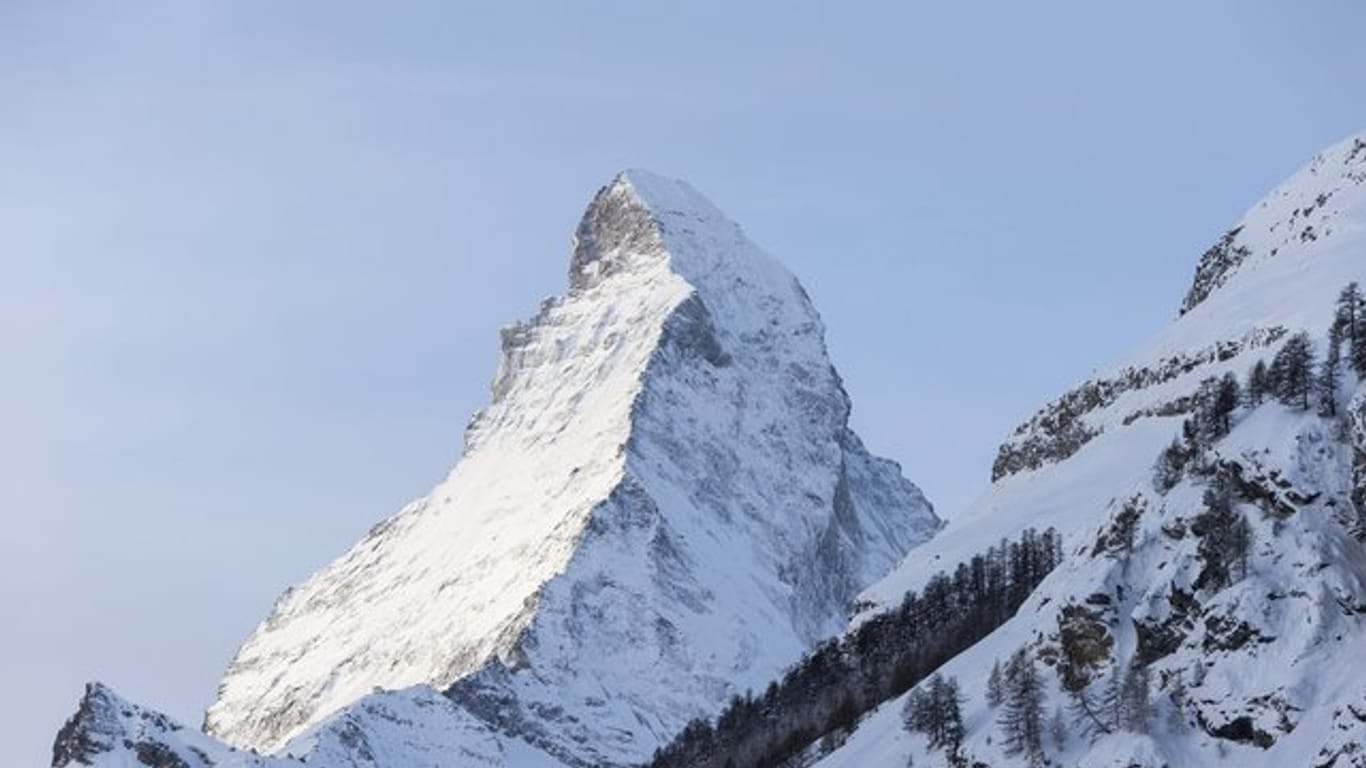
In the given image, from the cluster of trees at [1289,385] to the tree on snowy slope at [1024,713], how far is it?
10.4m

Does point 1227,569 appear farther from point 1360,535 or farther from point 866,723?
point 866,723

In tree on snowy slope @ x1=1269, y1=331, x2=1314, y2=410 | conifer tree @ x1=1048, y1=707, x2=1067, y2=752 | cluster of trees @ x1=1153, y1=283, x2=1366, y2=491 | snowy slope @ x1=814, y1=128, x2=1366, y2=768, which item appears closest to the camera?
snowy slope @ x1=814, y1=128, x2=1366, y2=768

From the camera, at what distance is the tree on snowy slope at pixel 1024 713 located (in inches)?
5738

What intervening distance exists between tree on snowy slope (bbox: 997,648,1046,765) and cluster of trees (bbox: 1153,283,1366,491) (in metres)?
10.4

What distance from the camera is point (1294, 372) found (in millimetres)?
157500

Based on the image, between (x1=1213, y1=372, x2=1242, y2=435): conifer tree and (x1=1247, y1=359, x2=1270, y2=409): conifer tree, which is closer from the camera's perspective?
(x1=1213, y1=372, x2=1242, y2=435): conifer tree

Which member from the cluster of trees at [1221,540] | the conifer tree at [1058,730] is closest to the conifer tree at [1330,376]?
the cluster of trees at [1221,540]

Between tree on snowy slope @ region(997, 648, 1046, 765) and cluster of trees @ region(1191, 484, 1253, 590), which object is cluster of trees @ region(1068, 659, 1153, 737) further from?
cluster of trees @ region(1191, 484, 1253, 590)

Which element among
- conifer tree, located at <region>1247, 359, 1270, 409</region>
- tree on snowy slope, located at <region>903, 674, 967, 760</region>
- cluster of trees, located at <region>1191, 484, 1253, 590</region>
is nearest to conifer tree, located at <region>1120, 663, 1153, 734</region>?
cluster of trees, located at <region>1191, 484, 1253, 590</region>

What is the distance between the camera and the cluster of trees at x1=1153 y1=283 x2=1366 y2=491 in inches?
6068

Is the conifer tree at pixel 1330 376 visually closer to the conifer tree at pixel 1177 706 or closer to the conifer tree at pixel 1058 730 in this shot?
the conifer tree at pixel 1177 706

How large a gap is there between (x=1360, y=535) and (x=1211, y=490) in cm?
820

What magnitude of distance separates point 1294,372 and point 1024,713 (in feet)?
73.3

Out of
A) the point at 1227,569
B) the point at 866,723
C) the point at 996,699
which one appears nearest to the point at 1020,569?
the point at 866,723
